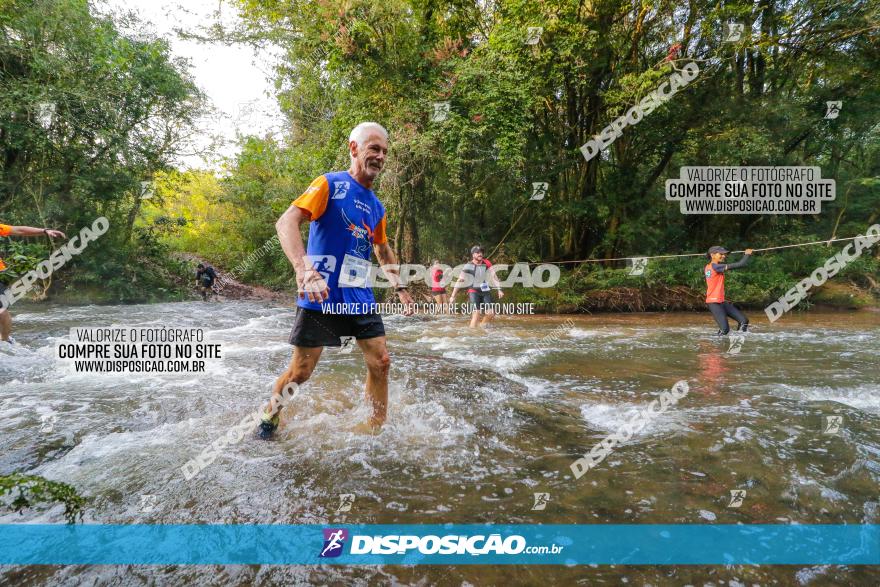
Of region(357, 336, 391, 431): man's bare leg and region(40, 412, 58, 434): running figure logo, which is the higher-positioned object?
region(357, 336, 391, 431): man's bare leg

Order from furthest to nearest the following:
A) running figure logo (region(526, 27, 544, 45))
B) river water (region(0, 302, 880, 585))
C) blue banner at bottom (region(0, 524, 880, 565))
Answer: running figure logo (region(526, 27, 544, 45))
river water (region(0, 302, 880, 585))
blue banner at bottom (region(0, 524, 880, 565))

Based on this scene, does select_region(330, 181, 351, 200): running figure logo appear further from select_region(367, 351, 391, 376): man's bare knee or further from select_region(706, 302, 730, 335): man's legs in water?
select_region(706, 302, 730, 335): man's legs in water

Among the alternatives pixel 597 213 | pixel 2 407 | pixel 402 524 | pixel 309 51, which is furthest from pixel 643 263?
pixel 2 407

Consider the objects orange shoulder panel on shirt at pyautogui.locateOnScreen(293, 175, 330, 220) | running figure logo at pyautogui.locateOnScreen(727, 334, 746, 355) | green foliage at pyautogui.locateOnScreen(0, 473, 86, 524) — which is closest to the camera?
green foliage at pyautogui.locateOnScreen(0, 473, 86, 524)

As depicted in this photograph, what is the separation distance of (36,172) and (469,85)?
15.0 m

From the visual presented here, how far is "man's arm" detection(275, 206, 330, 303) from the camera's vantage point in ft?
9.05

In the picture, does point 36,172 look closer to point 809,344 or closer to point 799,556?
point 799,556

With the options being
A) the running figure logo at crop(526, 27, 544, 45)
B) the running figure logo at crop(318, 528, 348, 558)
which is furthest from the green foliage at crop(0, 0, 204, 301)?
the running figure logo at crop(318, 528, 348, 558)

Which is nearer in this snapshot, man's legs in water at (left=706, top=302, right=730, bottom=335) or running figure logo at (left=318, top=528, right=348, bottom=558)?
running figure logo at (left=318, top=528, right=348, bottom=558)

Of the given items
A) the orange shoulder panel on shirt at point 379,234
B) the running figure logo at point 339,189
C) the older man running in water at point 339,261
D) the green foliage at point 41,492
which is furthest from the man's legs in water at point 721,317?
the green foliage at point 41,492

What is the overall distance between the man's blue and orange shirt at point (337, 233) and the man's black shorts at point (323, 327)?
0.24 feet

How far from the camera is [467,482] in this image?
261cm

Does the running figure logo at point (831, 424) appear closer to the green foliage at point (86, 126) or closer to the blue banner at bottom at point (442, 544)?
the blue banner at bottom at point (442, 544)

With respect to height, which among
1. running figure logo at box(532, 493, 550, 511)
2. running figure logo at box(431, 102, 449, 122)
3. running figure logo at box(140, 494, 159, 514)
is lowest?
running figure logo at box(140, 494, 159, 514)
